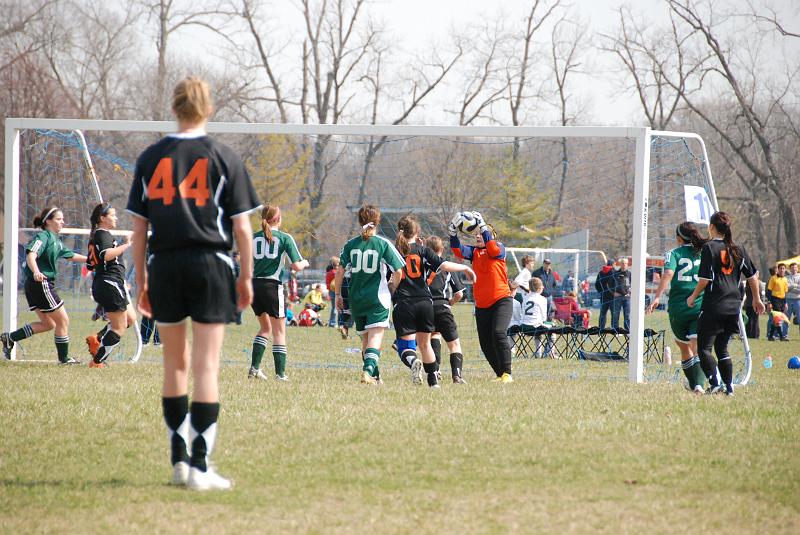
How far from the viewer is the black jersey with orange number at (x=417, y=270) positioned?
1014 centimetres

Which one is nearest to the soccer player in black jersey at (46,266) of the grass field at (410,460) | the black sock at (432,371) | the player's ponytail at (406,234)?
the grass field at (410,460)

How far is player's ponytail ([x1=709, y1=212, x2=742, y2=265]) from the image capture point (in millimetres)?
8961

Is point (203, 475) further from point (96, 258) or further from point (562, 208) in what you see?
point (562, 208)

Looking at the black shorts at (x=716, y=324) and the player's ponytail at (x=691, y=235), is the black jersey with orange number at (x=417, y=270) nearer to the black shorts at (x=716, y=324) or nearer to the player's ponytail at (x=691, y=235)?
the player's ponytail at (x=691, y=235)

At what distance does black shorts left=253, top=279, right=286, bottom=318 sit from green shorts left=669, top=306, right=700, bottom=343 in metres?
4.21

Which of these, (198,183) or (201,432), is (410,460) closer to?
(201,432)

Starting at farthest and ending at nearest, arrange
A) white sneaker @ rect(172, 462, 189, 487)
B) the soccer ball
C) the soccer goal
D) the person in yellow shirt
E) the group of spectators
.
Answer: the person in yellow shirt
the group of spectators
the soccer goal
the soccer ball
white sneaker @ rect(172, 462, 189, 487)

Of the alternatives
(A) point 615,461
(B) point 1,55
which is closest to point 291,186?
(A) point 615,461

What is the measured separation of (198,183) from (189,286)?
20.9 inches

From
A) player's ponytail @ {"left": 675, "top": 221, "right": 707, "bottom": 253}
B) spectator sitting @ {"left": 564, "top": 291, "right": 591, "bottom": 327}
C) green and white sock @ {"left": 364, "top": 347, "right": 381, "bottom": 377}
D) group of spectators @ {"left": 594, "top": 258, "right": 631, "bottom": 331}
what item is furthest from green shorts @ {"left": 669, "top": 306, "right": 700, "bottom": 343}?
spectator sitting @ {"left": 564, "top": 291, "right": 591, "bottom": 327}

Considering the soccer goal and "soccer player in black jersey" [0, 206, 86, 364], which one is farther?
the soccer goal

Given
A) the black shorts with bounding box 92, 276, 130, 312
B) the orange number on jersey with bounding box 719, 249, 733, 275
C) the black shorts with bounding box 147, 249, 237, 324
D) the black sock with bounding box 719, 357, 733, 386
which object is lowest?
the black sock with bounding box 719, 357, 733, 386

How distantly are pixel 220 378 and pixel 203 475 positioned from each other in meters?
5.61

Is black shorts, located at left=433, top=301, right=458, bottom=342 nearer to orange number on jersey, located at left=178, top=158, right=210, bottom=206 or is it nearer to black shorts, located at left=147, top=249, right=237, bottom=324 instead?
black shorts, located at left=147, top=249, right=237, bottom=324
